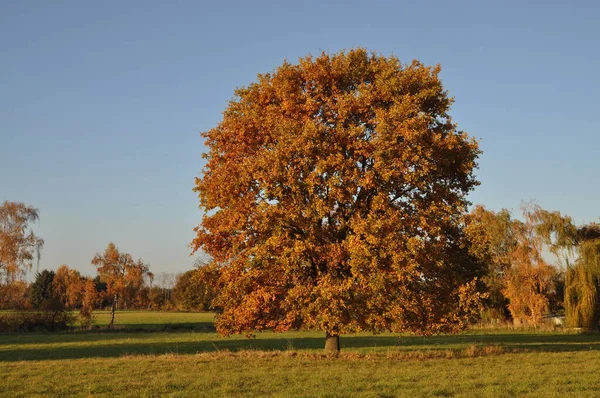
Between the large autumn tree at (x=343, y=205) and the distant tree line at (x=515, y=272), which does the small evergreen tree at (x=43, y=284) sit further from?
the large autumn tree at (x=343, y=205)

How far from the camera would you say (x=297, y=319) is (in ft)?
80.5

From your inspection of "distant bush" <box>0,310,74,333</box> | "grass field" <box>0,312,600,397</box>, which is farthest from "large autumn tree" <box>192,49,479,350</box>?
"distant bush" <box>0,310,74,333</box>

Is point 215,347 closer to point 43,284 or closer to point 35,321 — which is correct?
point 35,321

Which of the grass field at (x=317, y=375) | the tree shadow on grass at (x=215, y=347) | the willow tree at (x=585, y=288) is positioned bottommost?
the tree shadow on grass at (x=215, y=347)

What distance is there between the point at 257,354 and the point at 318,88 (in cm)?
1314

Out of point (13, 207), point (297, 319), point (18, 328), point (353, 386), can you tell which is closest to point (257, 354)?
point (297, 319)

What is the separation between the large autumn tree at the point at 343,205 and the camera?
2312 cm

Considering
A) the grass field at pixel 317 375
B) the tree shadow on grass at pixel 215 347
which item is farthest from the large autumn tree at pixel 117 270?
the grass field at pixel 317 375

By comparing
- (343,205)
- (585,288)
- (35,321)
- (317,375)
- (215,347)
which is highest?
(343,205)

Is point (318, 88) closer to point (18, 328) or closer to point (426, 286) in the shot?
point (426, 286)

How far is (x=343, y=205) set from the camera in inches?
998

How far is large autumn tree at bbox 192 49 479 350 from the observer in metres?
23.1

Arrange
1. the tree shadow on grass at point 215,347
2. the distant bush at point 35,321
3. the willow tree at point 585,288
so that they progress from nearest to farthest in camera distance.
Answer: the tree shadow on grass at point 215,347, the willow tree at point 585,288, the distant bush at point 35,321

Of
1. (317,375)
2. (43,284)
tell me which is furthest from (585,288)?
(43,284)
